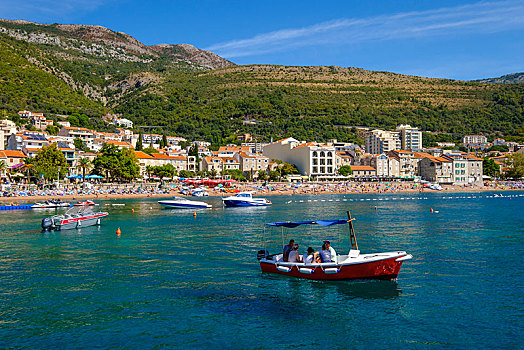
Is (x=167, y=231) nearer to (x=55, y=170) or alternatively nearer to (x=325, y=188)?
(x=55, y=170)

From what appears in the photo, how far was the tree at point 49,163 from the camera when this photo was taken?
84312mm

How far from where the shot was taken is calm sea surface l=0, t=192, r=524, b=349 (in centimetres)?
1396

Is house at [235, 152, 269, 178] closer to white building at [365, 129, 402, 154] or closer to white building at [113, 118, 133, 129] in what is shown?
white building at [365, 129, 402, 154]

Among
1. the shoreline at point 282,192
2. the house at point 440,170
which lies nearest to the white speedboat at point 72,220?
the shoreline at point 282,192

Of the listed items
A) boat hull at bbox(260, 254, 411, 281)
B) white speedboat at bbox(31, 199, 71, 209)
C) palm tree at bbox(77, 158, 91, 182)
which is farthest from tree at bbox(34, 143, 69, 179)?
boat hull at bbox(260, 254, 411, 281)

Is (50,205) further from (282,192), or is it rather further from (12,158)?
(282,192)

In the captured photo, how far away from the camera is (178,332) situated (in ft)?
47.4

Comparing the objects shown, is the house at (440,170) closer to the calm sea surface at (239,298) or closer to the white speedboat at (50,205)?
the white speedboat at (50,205)

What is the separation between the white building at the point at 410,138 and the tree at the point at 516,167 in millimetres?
47069

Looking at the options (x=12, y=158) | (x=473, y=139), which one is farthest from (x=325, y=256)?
(x=473, y=139)

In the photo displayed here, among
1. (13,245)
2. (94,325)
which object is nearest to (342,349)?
(94,325)

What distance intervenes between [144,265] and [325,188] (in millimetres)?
87540

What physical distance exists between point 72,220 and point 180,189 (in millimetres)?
54166

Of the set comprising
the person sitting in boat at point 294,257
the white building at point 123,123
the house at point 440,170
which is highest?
the white building at point 123,123
